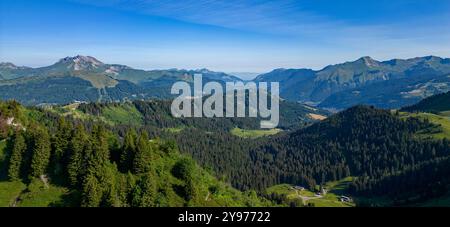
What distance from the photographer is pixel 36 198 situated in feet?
317

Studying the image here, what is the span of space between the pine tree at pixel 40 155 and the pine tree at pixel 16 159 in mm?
3721

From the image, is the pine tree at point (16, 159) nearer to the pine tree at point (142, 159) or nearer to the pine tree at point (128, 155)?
the pine tree at point (128, 155)

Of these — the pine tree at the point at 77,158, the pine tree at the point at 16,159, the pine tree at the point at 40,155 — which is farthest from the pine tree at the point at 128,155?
the pine tree at the point at 16,159

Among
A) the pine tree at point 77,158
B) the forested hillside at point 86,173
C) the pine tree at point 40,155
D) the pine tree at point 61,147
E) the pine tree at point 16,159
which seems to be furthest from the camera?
the pine tree at point 61,147

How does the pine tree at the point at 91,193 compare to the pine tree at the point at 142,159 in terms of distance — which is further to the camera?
the pine tree at the point at 142,159

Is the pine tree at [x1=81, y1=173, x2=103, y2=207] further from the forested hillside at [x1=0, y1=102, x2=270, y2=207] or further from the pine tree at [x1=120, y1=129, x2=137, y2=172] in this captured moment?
the pine tree at [x1=120, y1=129, x2=137, y2=172]

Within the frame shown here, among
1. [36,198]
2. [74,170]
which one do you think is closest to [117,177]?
[74,170]

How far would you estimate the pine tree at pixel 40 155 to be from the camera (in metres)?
103

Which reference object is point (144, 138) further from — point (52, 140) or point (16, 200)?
point (16, 200)

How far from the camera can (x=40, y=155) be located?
340ft

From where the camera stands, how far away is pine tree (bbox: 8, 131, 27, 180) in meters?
103

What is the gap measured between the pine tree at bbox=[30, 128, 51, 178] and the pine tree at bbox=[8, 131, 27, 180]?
3721mm

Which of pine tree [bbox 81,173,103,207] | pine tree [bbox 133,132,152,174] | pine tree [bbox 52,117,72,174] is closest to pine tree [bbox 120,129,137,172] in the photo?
pine tree [bbox 133,132,152,174]

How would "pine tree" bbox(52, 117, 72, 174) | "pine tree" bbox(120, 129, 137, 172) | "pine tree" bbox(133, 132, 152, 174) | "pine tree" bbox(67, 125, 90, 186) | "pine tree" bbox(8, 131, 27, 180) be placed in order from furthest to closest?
"pine tree" bbox(120, 129, 137, 172)
"pine tree" bbox(133, 132, 152, 174)
"pine tree" bbox(52, 117, 72, 174)
"pine tree" bbox(8, 131, 27, 180)
"pine tree" bbox(67, 125, 90, 186)
